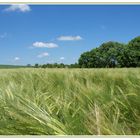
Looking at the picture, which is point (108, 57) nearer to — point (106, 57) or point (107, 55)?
point (106, 57)

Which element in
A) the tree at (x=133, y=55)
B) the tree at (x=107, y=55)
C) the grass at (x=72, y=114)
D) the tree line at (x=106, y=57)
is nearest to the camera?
the grass at (x=72, y=114)

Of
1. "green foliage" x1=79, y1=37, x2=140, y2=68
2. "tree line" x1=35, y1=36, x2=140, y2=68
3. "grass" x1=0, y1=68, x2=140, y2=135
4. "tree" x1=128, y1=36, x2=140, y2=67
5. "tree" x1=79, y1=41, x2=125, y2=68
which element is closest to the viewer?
"grass" x1=0, y1=68, x2=140, y2=135

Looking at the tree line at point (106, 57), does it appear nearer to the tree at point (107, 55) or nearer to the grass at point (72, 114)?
the tree at point (107, 55)

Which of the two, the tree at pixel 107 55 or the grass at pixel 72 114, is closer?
the grass at pixel 72 114

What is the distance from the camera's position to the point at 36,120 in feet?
3.55

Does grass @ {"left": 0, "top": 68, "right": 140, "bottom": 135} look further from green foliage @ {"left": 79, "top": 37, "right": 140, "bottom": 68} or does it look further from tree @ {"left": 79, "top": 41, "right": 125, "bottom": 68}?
tree @ {"left": 79, "top": 41, "right": 125, "bottom": 68}

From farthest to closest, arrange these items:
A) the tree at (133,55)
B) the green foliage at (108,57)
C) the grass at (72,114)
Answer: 1. the tree at (133,55)
2. the green foliage at (108,57)
3. the grass at (72,114)

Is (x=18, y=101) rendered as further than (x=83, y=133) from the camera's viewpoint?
Yes

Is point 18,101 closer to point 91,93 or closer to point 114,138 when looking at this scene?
point 91,93

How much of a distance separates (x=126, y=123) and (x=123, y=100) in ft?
0.49

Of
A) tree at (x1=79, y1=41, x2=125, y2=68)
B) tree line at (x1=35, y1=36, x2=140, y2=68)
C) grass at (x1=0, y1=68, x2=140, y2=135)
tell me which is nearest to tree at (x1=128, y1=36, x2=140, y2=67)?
tree line at (x1=35, y1=36, x2=140, y2=68)

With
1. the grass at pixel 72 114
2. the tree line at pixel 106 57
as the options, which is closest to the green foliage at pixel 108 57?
the tree line at pixel 106 57

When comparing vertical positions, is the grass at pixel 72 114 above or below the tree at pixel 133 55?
below
